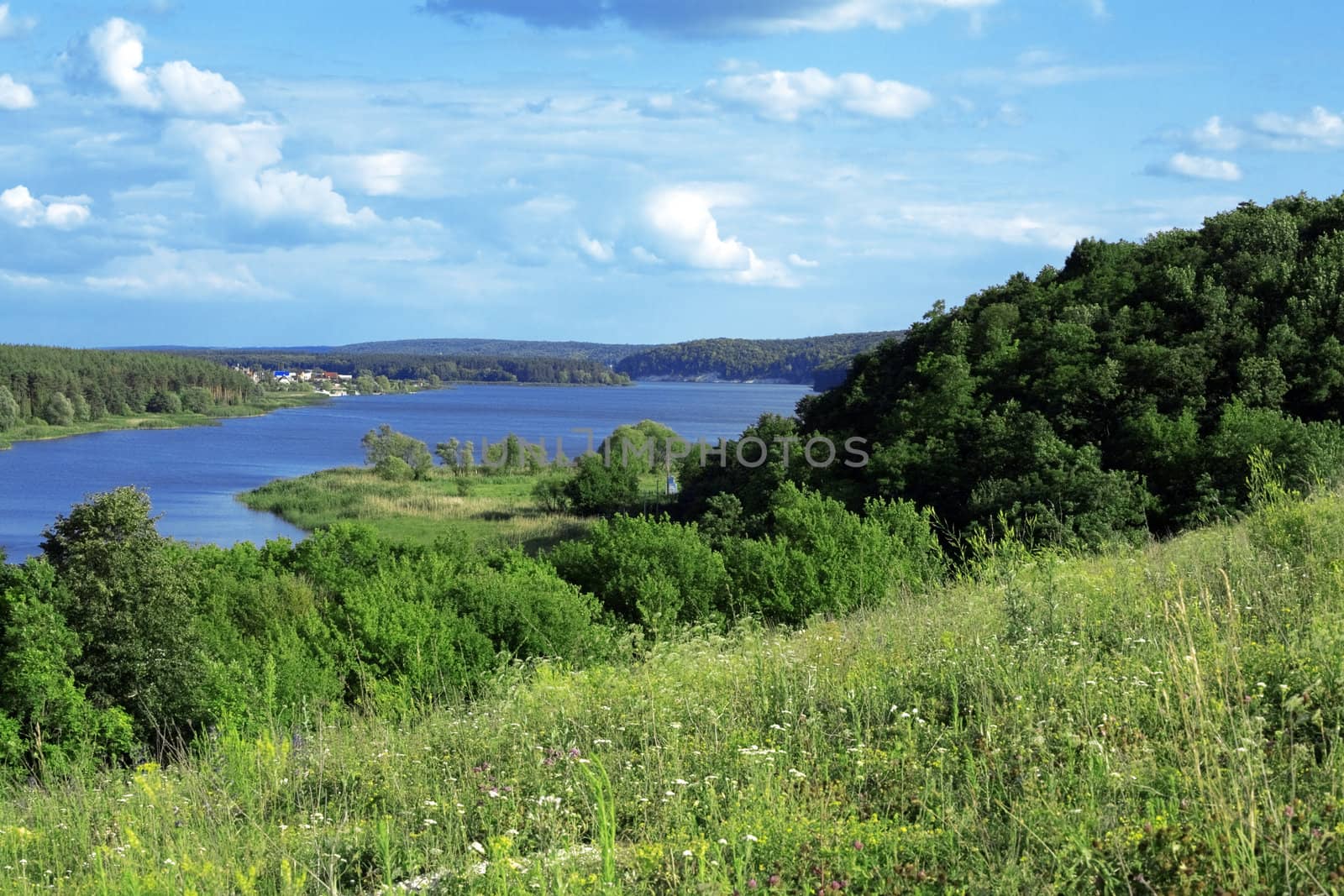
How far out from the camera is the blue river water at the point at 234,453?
5512 cm

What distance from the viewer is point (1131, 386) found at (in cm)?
3131

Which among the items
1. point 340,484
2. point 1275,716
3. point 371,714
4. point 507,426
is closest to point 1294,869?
point 1275,716

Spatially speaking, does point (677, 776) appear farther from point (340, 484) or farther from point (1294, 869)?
point (340, 484)

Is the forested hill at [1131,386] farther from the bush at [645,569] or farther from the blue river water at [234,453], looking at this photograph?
the blue river water at [234,453]

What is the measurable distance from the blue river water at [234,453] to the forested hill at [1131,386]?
19630 millimetres

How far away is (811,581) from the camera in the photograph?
Result: 1972cm

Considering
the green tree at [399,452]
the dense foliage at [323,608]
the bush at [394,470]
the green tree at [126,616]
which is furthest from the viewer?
the green tree at [399,452]

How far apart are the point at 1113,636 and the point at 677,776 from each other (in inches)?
96.3

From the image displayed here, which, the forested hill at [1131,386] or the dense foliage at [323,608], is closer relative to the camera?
the dense foliage at [323,608]

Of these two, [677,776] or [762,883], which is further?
[677,776]

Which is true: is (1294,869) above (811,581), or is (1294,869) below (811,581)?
above

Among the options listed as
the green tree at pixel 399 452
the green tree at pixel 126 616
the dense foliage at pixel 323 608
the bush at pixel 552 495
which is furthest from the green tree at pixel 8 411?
the green tree at pixel 126 616

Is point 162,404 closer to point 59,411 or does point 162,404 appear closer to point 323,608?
point 59,411

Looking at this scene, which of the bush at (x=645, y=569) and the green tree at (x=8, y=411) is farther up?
the green tree at (x=8, y=411)
